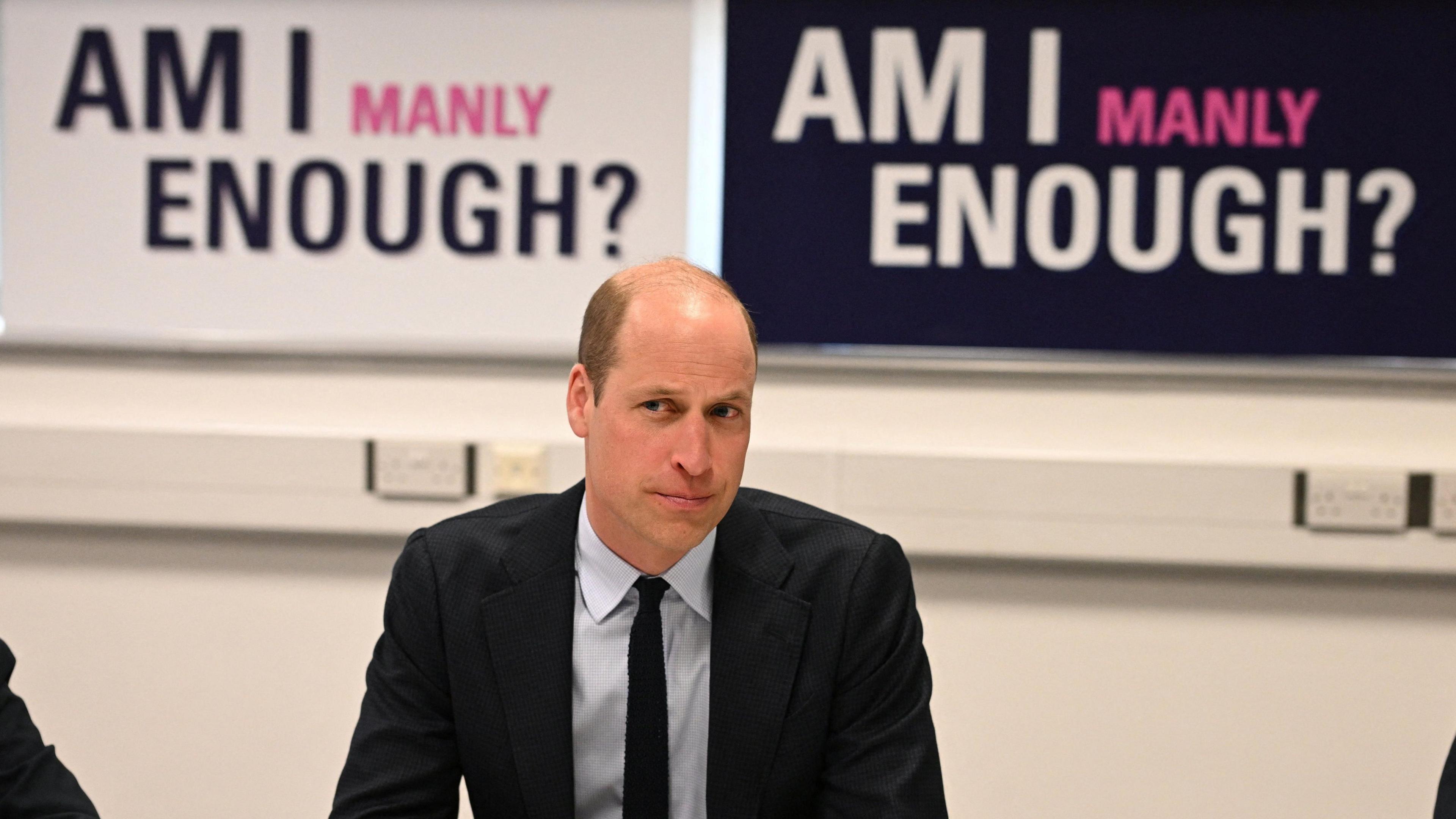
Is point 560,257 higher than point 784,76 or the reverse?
the reverse

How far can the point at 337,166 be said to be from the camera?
308cm

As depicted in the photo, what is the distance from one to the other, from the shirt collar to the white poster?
1350 mm

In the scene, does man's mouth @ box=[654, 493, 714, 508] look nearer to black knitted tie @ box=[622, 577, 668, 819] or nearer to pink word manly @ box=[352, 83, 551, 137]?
black knitted tie @ box=[622, 577, 668, 819]

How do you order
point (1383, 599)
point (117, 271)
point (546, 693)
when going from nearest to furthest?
point (546, 693) → point (1383, 599) → point (117, 271)

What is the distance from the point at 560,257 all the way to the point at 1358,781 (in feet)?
6.66

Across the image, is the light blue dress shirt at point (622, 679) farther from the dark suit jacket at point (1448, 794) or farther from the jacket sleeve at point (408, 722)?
the dark suit jacket at point (1448, 794)

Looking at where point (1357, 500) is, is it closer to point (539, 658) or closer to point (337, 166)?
point (539, 658)

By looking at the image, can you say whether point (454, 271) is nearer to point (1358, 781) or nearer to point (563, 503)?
point (563, 503)

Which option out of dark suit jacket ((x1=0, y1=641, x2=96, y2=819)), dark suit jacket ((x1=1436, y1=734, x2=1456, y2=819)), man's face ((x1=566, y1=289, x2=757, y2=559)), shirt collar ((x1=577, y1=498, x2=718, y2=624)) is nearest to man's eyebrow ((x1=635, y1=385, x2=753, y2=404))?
man's face ((x1=566, y1=289, x2=757, y2=559))

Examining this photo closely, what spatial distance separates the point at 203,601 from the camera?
10.4ft

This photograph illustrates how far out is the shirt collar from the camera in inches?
67.8

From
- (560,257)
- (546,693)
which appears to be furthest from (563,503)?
(560,257)

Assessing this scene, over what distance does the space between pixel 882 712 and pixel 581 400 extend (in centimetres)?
→ 52

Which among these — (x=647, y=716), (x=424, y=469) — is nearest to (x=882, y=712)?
(x=647, y=716)
